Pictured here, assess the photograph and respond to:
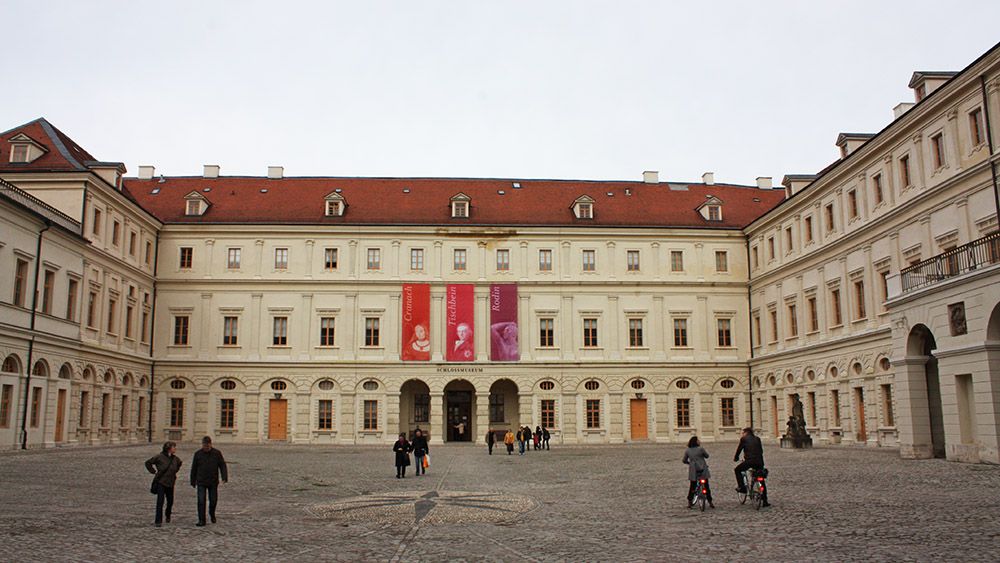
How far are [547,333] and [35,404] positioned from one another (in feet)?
90.1

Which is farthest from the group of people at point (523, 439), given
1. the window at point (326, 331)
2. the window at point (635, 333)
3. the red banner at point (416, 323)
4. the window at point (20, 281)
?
the window at point (20, 281)

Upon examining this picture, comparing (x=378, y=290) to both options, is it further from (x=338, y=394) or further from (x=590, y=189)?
(x=590, y=189)

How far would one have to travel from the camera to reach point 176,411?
50.1m

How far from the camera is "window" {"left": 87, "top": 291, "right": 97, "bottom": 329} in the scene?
41938 millimetres

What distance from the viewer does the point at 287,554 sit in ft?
38.4

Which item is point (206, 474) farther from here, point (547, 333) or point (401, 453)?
point (547, 333)

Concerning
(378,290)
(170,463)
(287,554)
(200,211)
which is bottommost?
(287,554)

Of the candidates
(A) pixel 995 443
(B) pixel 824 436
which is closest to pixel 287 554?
(A) pixel 995 443

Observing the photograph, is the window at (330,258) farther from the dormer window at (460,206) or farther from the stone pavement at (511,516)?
the stone pavement at (511,516)

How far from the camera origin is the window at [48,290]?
37406 mm

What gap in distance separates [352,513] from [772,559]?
861 cm

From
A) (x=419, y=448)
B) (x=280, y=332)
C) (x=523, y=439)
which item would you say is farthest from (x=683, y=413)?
(x=419, y=448)

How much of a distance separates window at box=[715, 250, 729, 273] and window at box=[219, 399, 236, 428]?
30527 millimetres

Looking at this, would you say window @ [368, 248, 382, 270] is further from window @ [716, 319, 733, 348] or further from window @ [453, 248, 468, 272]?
window @ [716, 319, 733, 348]
